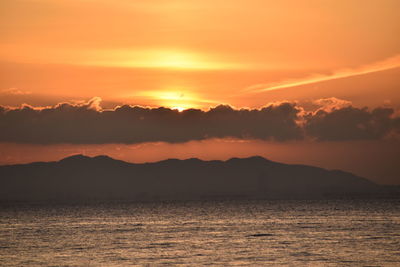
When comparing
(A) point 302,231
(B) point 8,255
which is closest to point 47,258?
(B) point 8,255

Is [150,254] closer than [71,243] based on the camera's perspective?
Yes

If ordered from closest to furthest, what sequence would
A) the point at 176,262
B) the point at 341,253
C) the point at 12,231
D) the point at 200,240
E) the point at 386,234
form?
the point at 176,262 < the point at 341,253 < the point at 200,240 < the point at 386,234 < the point at 12,231

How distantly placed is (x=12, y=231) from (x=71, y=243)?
35263mm

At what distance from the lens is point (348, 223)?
14050 centimetres

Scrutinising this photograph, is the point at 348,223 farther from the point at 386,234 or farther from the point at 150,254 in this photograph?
the point at 150,254

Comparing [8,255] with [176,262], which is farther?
[8,255]

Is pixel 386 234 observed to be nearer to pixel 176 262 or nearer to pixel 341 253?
pixel 341 253

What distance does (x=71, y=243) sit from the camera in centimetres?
10512

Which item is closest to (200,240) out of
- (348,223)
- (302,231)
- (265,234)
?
(265,234)

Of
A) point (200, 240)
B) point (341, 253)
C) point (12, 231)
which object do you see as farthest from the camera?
point (12, 231)

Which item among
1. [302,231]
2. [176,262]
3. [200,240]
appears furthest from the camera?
[302,231]

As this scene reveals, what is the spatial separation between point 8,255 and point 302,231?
5153 cm

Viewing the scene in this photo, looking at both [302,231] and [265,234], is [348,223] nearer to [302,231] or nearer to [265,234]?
[302,231]

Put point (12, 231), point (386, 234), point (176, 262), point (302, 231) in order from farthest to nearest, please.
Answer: point (12, 231) → point (302, 231) → point (386, 234) → point (176, 262)
